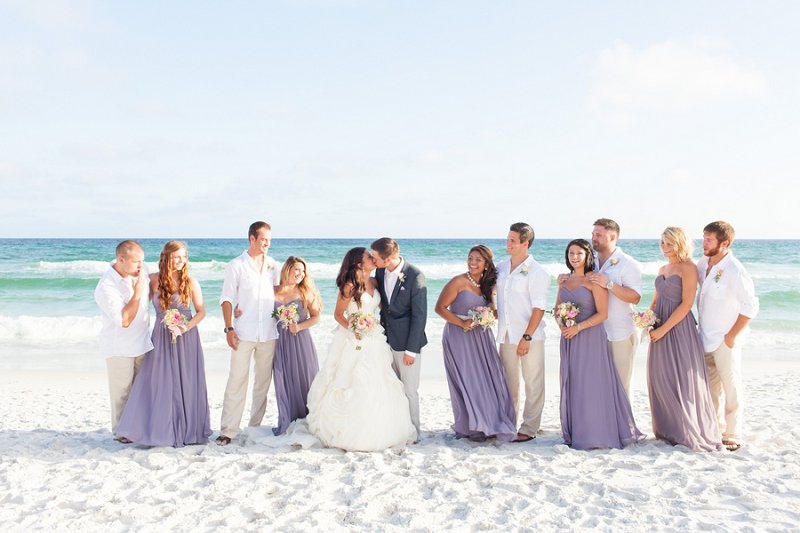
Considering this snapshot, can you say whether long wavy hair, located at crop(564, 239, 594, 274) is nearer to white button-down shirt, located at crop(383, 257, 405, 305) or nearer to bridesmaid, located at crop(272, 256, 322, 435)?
white button-down shirt, located at crop(383, 257, 405, 305)

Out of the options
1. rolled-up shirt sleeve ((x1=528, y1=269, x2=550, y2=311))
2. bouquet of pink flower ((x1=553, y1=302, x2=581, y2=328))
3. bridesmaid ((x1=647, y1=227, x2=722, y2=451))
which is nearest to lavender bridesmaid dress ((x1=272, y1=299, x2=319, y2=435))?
rolled-up shirt sleeve ((x1=528, y1=269, x2=550, y2=311))

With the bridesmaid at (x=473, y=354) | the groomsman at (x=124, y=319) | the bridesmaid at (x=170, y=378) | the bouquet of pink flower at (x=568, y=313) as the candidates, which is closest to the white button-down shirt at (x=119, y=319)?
the groomsman at (x=124, y=319)

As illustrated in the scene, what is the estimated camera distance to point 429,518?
12.9 feet

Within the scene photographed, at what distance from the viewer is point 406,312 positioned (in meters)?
5.58

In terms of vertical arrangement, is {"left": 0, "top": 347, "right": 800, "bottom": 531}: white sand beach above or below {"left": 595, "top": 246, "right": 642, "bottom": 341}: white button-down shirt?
below

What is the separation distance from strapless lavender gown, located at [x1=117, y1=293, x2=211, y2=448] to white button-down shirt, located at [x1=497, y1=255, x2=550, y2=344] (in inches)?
112

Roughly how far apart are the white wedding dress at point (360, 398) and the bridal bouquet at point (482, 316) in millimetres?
836

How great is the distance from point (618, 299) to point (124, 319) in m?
4.36

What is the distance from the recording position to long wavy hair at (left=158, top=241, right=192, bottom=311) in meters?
5.33

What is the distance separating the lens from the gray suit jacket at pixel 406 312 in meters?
5.52

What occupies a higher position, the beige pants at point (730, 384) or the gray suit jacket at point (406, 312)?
the gray suit jacket at point (406, 312)

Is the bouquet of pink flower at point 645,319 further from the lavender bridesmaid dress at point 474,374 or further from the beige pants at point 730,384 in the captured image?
the lavender bridesmaid dress at point 474,374

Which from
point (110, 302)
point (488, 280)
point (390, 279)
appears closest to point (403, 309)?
point (390, 279)

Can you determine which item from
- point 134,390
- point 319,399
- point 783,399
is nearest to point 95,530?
point 134,390
